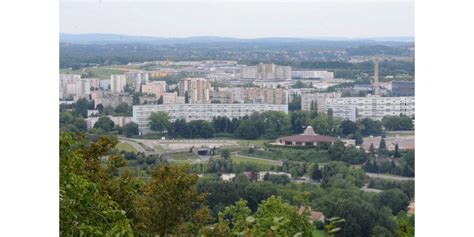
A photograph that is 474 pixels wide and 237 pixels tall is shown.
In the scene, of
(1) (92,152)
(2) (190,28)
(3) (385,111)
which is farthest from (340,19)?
(1) (92,152)

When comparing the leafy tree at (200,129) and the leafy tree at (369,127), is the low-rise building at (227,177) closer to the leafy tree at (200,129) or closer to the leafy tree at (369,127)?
the leafy tree at (200,129)

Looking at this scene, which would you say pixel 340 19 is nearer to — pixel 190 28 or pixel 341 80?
pixel 341 80

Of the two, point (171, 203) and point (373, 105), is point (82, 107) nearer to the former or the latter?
point (373, 105)

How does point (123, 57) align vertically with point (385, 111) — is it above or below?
above

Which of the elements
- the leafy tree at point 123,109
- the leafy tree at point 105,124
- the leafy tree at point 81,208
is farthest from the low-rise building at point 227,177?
the leafy tree at point 81,208

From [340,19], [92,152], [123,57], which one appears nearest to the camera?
[92,152]

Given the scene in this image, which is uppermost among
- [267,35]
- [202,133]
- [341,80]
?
[267,35]

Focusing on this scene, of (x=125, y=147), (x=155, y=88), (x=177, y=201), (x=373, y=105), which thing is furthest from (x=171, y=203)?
(x=155, y=88)
